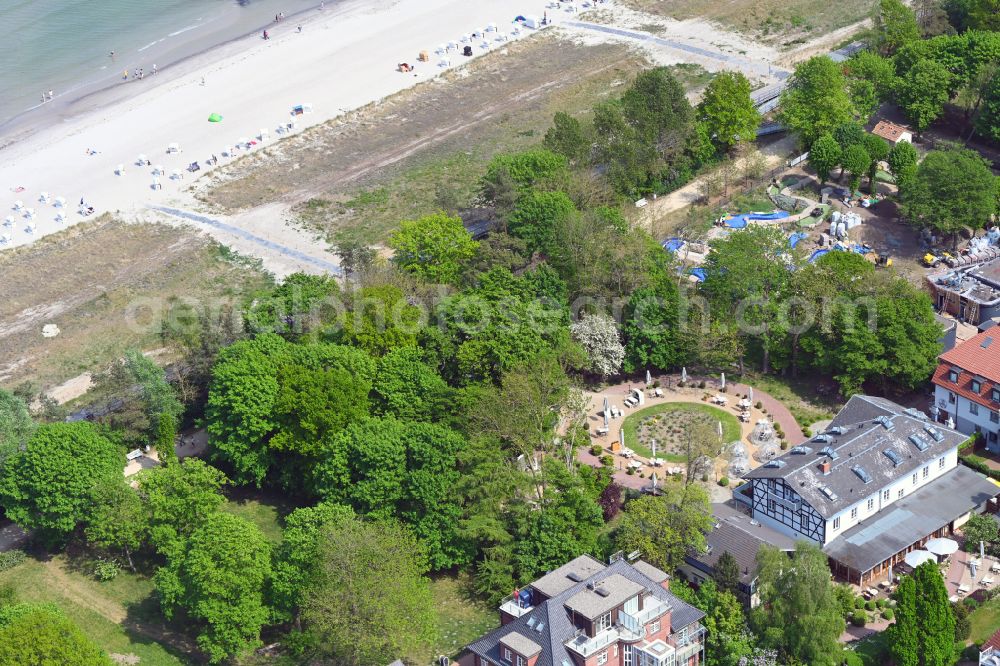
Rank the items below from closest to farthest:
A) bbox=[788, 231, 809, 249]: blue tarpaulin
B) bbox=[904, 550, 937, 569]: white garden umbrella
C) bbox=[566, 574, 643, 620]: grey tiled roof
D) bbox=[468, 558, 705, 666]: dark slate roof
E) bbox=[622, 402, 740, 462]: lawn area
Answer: bbox=[468, 558, 705, 666]: dark slate roof < bbox=[566, 574, 643, 620]: grey tiled roof < bbox=[904, 550, 937, 569]: white garden umbrella < bbox=[622, 402, 740, 462]: lawn area < bbox=[788, 231, 809, 249]: blue tarpaulin

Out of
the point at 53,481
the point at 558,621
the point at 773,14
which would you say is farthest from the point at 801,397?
the point at 773,14

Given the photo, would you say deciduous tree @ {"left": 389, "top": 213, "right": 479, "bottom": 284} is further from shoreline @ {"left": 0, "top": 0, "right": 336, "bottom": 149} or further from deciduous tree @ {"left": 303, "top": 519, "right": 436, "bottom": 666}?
shoreline @ {"left": 0, "top": 0, "right": 336, "bottom": 149}

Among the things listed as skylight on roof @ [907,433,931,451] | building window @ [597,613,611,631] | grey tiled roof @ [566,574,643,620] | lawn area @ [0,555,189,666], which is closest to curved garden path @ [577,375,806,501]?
skylight on roof @ [907,433,931,451]

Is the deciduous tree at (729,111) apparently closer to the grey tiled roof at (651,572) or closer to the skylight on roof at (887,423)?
the skylight on roof at (887,423)

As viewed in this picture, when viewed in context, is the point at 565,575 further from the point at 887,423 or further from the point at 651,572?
the point at 887,423

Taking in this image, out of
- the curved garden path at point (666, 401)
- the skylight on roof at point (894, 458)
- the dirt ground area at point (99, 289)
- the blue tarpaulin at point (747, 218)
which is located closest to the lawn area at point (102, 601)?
the dirt ground area at point (99, 289)

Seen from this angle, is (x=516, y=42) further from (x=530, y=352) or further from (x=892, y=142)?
(x=530, y=352)
